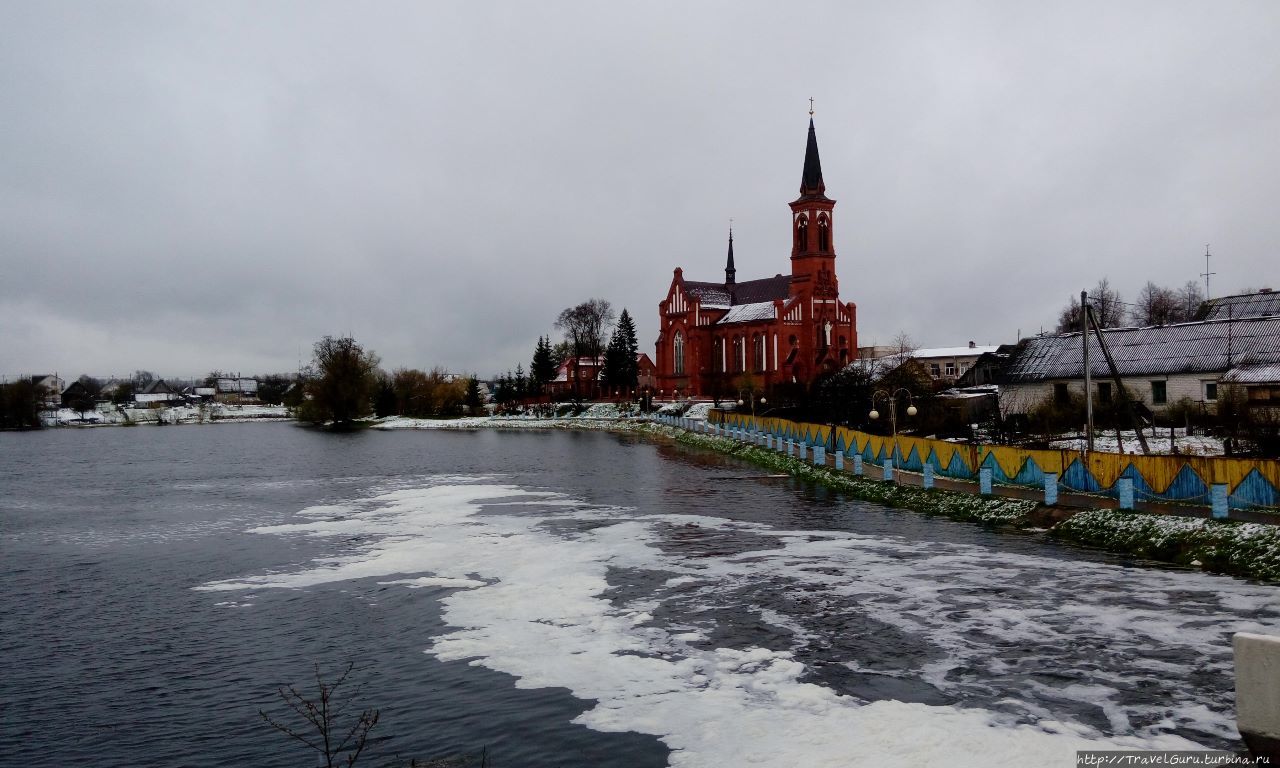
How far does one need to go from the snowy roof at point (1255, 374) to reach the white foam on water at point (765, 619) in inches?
1111

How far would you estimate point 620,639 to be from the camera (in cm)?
1292

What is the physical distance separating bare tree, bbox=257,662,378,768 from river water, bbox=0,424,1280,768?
0.25 metres

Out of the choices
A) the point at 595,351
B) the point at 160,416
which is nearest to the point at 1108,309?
the point at 595,351

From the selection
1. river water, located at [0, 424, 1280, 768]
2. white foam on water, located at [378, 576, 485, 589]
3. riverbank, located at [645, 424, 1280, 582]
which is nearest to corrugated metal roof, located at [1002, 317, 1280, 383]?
riverbank, located at [645, 424, 1280, 582]

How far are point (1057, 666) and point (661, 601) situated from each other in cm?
638

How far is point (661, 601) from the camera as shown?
50.1ft

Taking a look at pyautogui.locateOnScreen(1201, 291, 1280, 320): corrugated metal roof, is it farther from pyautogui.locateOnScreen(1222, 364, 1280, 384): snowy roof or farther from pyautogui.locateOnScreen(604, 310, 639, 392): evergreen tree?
pyautogui.locateOnScreen(604, 310, 639, 392): evergreen tree

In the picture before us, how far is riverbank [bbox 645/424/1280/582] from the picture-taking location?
1608cm

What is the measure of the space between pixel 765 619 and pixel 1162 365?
39.6 m

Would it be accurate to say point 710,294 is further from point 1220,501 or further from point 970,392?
point 1220,501

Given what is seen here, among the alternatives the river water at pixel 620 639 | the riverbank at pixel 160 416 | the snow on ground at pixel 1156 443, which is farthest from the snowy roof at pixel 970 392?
the riverbank at pixel 160 416

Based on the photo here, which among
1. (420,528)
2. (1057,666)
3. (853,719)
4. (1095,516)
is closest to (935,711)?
(853,719)

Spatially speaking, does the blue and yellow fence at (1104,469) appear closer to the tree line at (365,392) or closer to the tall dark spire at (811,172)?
the tall dark spire at (811,172)

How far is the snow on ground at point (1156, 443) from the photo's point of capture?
31.1m
